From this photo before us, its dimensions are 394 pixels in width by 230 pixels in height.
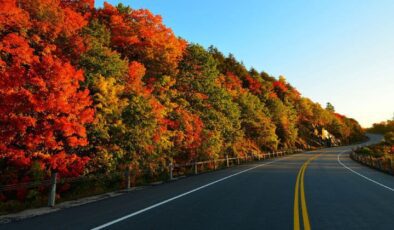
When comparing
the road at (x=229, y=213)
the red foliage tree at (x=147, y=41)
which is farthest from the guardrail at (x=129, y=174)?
the red foliage tree at (x=147, y=41)

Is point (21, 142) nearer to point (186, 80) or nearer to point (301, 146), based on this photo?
point (186, 80)

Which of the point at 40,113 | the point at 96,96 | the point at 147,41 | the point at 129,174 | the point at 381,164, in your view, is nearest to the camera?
the point at 129,174

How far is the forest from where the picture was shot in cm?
1616

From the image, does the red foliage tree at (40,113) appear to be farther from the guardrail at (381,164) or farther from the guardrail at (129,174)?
the guardrail at (381,164)

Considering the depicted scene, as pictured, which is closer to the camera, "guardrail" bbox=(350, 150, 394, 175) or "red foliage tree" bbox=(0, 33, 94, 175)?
"red foliage tree" bbox=(0, 33, 94, 175)

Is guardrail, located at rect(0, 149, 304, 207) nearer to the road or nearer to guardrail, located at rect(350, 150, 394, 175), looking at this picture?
the road

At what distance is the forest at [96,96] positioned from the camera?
53.0ft

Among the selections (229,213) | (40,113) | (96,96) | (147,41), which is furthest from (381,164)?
(40,113)

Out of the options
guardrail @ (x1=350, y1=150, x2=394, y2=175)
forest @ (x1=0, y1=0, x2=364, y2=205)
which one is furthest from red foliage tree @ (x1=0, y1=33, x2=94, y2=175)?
guardrail @ (x1=350, y1=150, x2=394, y2=175)

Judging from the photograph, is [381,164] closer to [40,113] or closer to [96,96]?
[96,96]

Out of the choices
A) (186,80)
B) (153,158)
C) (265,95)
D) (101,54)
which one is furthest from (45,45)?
(265,95)

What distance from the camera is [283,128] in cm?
7694

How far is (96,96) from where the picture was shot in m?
20.3

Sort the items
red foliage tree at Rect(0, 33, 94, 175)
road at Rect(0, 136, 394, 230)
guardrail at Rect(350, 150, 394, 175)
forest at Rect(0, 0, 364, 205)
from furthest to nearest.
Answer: guardrail at Rect(350, 150, 394, 175)
forest at Rect(0, 0, 364, 205)
red foliage tree at Rect(0, 33, 94, 175)
road at Rect(0, 136, 394, 230)
